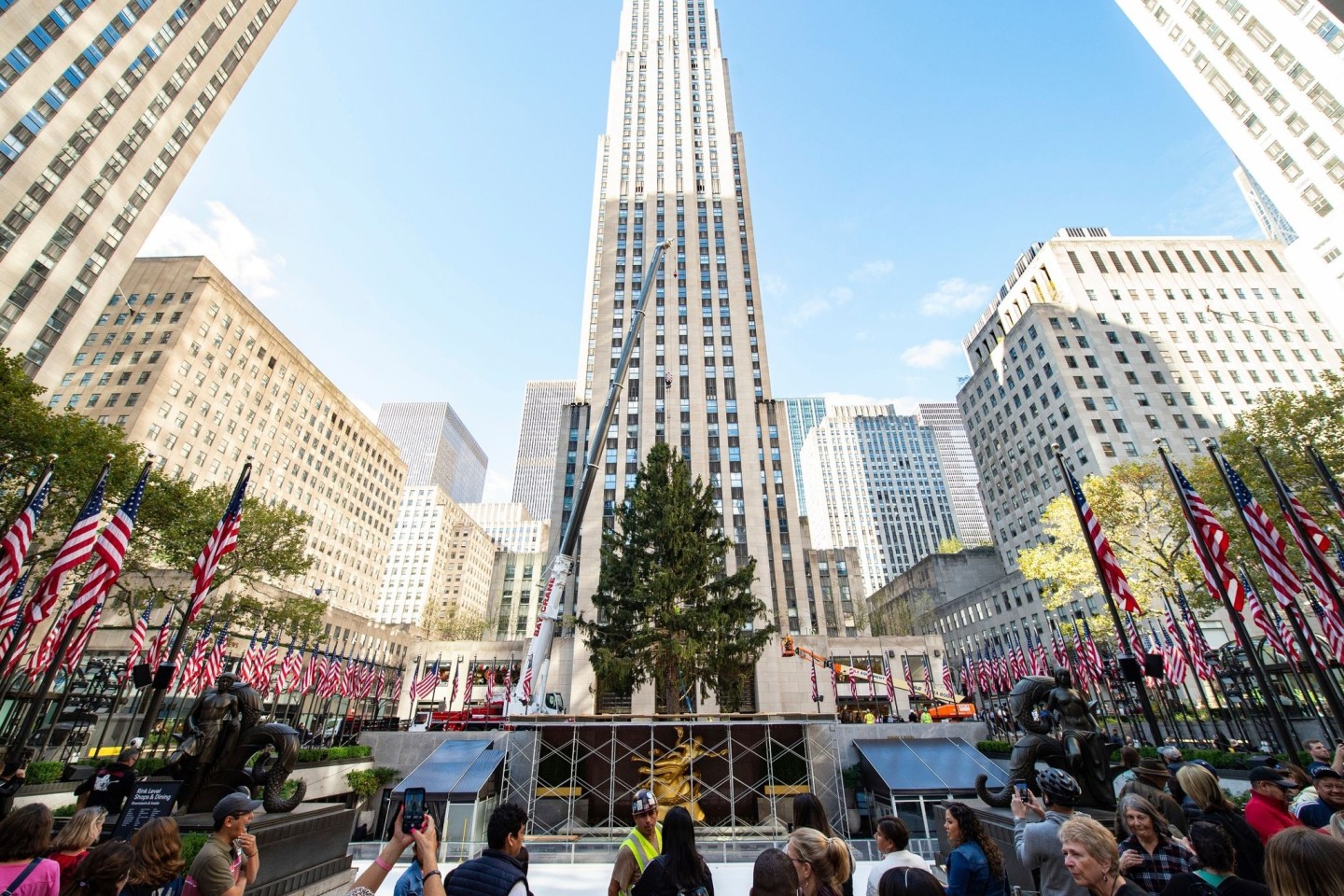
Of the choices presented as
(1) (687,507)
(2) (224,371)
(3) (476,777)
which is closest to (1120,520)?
(1) (687,507)

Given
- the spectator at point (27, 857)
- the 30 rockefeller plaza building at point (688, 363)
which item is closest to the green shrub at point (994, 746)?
→ the 30 rockefeller plaza building at point (688, 363)

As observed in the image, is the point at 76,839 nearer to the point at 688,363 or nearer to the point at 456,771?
the point at 456,771

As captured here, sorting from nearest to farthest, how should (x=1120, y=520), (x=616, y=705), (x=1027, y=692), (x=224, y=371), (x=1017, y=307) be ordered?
(x=1027, y=692), (x=1120, y=520), (x=616, y=705), (x=224, y=371), (x=1017, y=307)

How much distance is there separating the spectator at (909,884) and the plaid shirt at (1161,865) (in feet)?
6.10

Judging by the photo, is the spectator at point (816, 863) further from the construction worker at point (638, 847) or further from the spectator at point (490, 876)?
the spectator at point (490, 876)

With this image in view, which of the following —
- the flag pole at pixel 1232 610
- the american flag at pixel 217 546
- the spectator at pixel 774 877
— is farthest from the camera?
the flag pole at pixel 1232 610

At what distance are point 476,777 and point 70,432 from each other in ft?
79.1

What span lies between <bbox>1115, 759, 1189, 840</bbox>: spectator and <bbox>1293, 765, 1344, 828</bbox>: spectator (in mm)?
1195

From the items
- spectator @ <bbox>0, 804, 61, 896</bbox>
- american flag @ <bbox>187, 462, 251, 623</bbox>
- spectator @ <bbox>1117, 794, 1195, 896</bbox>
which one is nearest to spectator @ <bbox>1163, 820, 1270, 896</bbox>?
spectator @ <bbox>1117, 794, 1195, 896</bbox>

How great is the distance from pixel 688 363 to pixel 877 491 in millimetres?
110683

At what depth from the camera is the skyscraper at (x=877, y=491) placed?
146375 millimetres

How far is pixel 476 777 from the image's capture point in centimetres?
2528

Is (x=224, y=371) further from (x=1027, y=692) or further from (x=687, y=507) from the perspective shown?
(x=1027, y=692)

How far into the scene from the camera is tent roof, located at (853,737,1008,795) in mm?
23625
